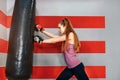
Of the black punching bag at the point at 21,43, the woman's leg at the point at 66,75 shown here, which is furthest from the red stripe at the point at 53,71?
the black punching bag at the point at 21,43

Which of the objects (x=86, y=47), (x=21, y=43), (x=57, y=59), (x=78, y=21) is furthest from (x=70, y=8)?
(x=21, y=43)

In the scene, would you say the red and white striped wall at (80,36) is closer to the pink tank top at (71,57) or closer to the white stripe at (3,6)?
the white stripe at (3,6)

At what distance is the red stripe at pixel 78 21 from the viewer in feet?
10.3

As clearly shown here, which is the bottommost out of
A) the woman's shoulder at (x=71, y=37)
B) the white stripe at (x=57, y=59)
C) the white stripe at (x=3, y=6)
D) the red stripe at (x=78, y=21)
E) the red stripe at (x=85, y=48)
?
the white stripe at (x=57, y=59)

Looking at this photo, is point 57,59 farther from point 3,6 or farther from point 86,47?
point 3,6

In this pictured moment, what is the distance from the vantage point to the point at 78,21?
10.3 feet

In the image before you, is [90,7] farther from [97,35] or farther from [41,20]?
[41,20]

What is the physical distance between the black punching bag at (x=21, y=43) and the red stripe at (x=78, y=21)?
0.73 meters

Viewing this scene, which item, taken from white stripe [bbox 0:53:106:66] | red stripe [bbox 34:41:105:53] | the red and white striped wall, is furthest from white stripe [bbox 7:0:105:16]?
white stripe [bbox 0:53:106:66]

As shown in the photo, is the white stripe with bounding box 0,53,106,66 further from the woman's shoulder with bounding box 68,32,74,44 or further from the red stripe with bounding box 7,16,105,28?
the woman's shoulder with bounding box 68,32,74,44

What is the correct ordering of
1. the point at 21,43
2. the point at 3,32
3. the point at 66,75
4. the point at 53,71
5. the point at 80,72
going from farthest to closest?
the point at 53,71, the point at 3,32, the point at 66,75, the point at 80,72, the point at 21,43

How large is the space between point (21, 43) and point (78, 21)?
110cm

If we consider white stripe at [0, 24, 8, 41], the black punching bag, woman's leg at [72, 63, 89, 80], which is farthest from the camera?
white stripe at [0, 24, 8, 41]

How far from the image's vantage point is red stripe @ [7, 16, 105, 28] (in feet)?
10.3
